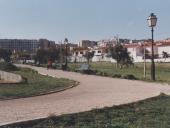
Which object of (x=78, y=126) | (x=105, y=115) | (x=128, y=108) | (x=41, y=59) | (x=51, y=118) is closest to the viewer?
(x=78, y=126)

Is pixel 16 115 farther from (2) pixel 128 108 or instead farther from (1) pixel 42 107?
(2) pixel 128 108

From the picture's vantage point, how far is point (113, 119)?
10375mm

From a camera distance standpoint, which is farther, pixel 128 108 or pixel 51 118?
pixel 128 108

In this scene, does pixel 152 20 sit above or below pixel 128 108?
above

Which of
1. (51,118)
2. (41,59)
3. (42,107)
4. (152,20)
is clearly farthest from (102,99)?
(41,59)

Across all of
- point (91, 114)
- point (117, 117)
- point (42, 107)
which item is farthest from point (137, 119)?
point (42, 107)

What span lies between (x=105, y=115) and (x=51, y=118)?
4.48ft

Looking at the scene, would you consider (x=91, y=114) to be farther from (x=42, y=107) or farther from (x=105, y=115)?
(x=42, y=107)

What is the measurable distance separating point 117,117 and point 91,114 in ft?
2.34

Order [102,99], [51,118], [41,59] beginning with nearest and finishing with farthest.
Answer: [51,118] → [102,99] → [41,59]

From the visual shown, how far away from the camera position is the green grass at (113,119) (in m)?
9.59

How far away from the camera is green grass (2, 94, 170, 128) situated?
31.4ft

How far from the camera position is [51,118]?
1029 cm

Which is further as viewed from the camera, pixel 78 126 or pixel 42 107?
pixel 42 107
